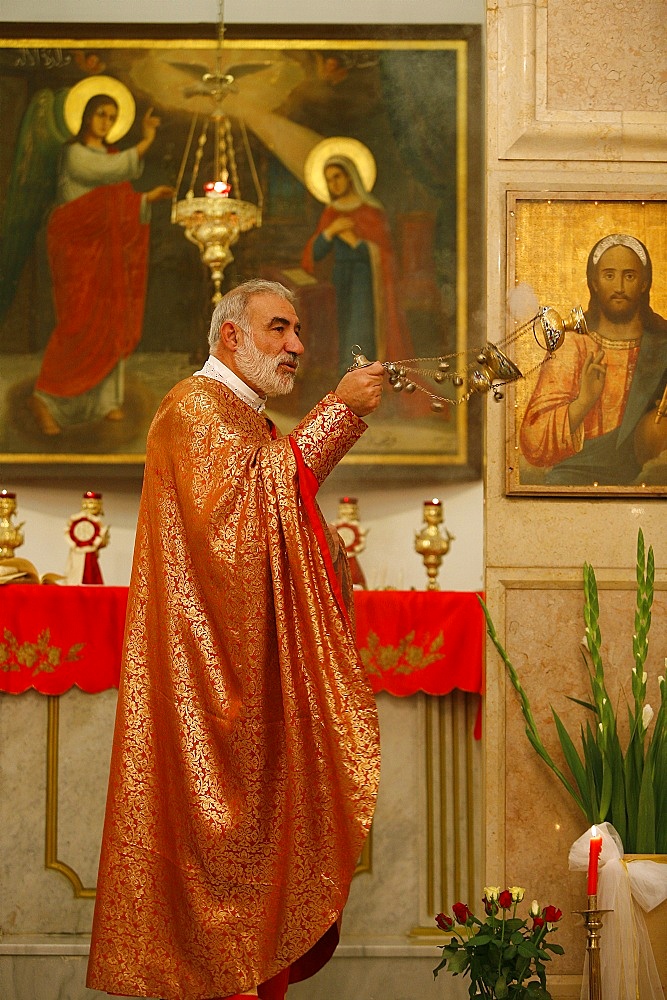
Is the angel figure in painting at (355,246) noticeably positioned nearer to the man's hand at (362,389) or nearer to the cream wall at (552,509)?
the cream wall at (552,509)

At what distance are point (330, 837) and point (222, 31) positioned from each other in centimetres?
435

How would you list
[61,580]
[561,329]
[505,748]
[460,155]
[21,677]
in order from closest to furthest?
[561,329], [505,748], [21,677], [61,580], [460,155]

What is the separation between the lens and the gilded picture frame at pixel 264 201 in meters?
6.09

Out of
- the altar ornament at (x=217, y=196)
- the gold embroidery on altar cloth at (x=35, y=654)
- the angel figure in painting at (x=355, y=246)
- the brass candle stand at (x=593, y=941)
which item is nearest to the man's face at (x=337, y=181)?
the angel figure in painting at (x=355, y=246)

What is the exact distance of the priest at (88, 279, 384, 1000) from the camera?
10.4 ft

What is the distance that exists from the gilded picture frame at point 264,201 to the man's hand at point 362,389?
8.98ft

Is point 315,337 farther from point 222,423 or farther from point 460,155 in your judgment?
point 222,423

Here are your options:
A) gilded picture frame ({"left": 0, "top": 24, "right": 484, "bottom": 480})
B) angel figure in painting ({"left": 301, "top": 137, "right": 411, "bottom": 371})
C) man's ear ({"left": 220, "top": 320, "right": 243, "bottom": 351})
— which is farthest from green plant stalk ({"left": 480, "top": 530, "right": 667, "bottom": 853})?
angel figure in painting ({"left": 301, "top": 137, "right": 411, "bottom": 371})

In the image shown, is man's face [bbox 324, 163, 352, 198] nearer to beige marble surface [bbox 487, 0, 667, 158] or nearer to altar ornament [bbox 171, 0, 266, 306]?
altar ornament [bbox 171, 0, 266, 306]

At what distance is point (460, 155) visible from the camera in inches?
243

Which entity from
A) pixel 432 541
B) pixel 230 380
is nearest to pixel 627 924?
pixel 230 380

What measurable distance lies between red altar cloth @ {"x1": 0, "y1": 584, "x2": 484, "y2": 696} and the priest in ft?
2.94

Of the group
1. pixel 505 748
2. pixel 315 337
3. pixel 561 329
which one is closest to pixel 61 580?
pixel 315 337

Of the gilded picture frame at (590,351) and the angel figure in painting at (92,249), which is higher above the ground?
the angel figure in painting at (92,249)
